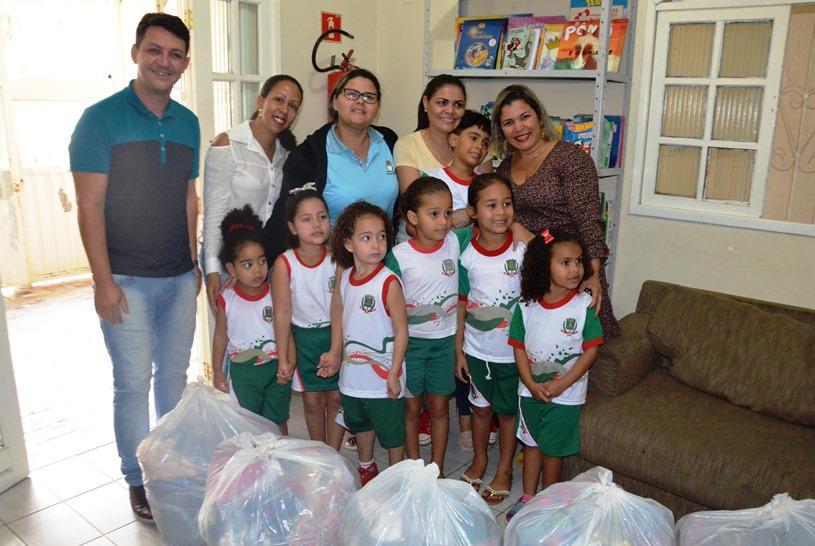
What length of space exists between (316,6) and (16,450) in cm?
268

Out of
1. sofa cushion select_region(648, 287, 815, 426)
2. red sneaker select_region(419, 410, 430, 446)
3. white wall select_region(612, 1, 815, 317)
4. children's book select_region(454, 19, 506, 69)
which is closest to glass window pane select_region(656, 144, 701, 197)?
white wall select_region(612, 1, 815, 317)

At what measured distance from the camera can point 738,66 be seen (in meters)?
2.84

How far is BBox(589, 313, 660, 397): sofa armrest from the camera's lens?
2.46 meters

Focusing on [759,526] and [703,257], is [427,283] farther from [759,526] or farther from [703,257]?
[703,257]

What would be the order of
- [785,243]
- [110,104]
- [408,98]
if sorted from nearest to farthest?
[110,104] → [785,243] → [408,98]

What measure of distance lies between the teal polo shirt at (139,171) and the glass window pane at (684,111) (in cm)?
212

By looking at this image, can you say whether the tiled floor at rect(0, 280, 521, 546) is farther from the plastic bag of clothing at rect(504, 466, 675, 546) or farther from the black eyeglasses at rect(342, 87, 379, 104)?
the black eyeglasses at rect(342, 87, 379, 104)

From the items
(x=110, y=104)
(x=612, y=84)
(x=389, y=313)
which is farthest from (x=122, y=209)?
(x=612, y=84)

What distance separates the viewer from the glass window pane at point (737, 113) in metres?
2.83

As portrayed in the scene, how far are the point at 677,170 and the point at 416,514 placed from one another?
7.27 feet

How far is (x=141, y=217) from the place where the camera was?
6.98 ft

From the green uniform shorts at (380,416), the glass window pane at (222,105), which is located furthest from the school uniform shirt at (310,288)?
the glass window pane at (222,105)

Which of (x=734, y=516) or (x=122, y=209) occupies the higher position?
(x=122, y=209)

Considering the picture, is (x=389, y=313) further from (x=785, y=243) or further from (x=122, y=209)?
(x=785, y=243)
